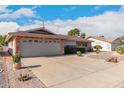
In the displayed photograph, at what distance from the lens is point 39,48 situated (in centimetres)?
1923

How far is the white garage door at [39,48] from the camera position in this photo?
58.6 ft

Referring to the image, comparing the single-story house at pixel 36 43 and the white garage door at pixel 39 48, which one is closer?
the single-story house at pixel 36 43

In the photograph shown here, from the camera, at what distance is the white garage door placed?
17859mm

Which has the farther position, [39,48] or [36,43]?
[39,48]

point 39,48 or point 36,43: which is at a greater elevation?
point 36,43

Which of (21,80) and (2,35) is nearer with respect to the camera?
(21,80)

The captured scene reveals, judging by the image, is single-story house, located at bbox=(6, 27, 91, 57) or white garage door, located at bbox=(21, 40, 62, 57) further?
white garage door, located at bbox=(21, 40, 62, 57)
